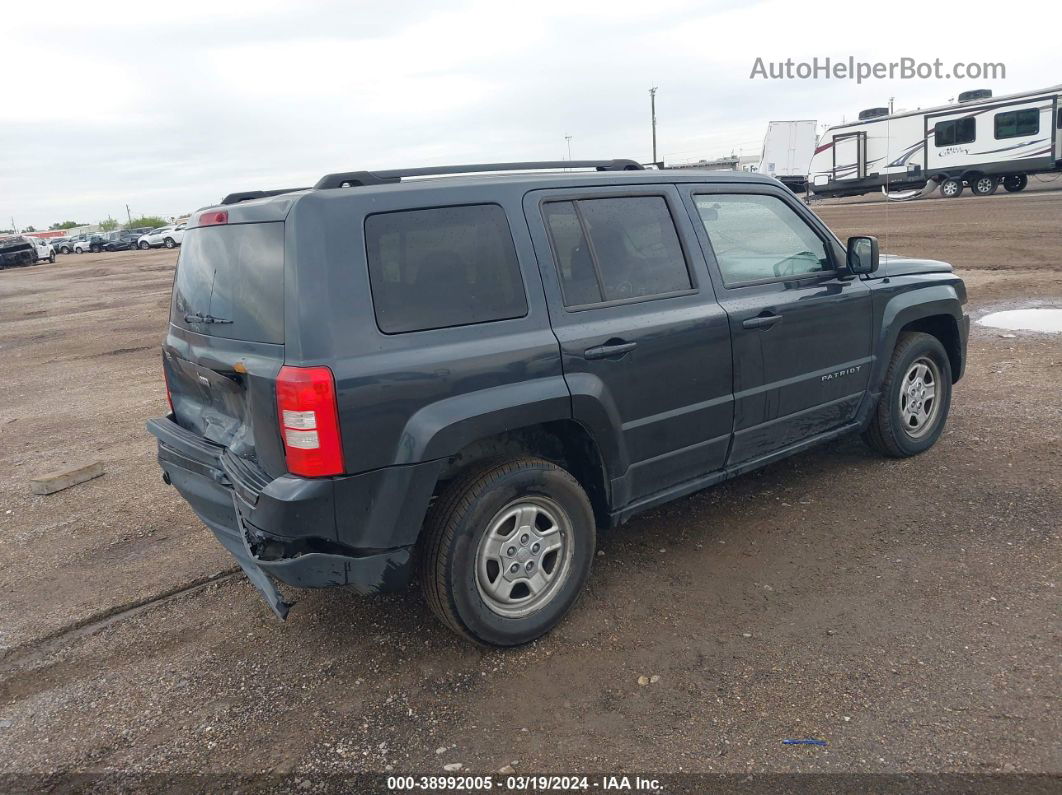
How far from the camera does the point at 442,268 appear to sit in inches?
129

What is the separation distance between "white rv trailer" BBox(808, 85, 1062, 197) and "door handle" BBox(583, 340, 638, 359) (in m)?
24.8

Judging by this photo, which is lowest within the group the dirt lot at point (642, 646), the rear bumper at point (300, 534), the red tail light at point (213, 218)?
the dirt lot at point (642, 646)

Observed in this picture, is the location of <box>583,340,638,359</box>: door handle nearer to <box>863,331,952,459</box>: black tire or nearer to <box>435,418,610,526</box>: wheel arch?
<box>435,418,610,526</box>: wheel arch

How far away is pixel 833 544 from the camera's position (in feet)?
14.0

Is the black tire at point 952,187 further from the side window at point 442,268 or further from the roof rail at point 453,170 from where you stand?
the side window at point 442,268

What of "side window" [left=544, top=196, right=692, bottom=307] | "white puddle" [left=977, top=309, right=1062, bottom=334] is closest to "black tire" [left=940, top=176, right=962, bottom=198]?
"white puddle" [left=977, top=309, right=1062, bottom=334]

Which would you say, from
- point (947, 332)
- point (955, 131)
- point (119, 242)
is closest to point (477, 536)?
point (947, 332)

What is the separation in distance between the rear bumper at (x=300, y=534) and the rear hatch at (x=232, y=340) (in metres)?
0.10

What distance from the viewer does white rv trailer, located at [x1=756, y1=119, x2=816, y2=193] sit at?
3794cm

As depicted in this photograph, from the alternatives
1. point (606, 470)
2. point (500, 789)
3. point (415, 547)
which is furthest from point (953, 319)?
point (500, 789)

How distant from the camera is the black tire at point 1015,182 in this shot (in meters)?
28.3

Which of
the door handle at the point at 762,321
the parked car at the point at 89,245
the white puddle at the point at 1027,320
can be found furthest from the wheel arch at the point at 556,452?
the parked car at the point at 89,245

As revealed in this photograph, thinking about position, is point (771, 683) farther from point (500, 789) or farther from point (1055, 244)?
point (1055, 244)

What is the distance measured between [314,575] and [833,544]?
2633 millimetres
